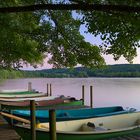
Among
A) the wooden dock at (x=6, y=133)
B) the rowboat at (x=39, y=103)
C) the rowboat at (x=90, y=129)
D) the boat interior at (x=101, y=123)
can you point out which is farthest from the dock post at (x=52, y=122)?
the rowboat at (x=39, y=103)

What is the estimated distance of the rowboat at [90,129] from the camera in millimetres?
12461

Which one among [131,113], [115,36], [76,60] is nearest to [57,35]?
[76,60]

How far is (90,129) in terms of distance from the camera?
14.5 m

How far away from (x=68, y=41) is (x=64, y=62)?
2912 mm

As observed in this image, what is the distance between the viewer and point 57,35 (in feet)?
75.4

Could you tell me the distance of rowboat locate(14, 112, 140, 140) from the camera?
12.5 metres

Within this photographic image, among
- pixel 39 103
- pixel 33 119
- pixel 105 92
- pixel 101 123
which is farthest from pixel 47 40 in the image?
pixel 105 92

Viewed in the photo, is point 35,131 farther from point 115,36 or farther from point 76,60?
point 76,60

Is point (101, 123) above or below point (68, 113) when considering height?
below

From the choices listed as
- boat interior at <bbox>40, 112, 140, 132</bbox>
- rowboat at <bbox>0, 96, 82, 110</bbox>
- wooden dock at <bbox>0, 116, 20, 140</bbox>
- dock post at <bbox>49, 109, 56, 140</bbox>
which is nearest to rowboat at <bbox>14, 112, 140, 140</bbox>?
boat interior at <bbox>40, 112, 140, 132</bbox>

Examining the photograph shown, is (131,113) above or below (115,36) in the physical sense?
below

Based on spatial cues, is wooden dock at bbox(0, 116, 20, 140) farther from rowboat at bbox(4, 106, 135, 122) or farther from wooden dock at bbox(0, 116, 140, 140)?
rowboat at bbox(4, 106, 135, 122)

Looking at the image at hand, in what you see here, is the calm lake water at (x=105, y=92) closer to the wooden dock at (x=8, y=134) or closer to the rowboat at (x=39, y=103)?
the rowboat at (x=39, y=103)

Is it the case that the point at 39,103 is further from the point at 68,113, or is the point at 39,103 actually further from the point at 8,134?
the point at 8,134
